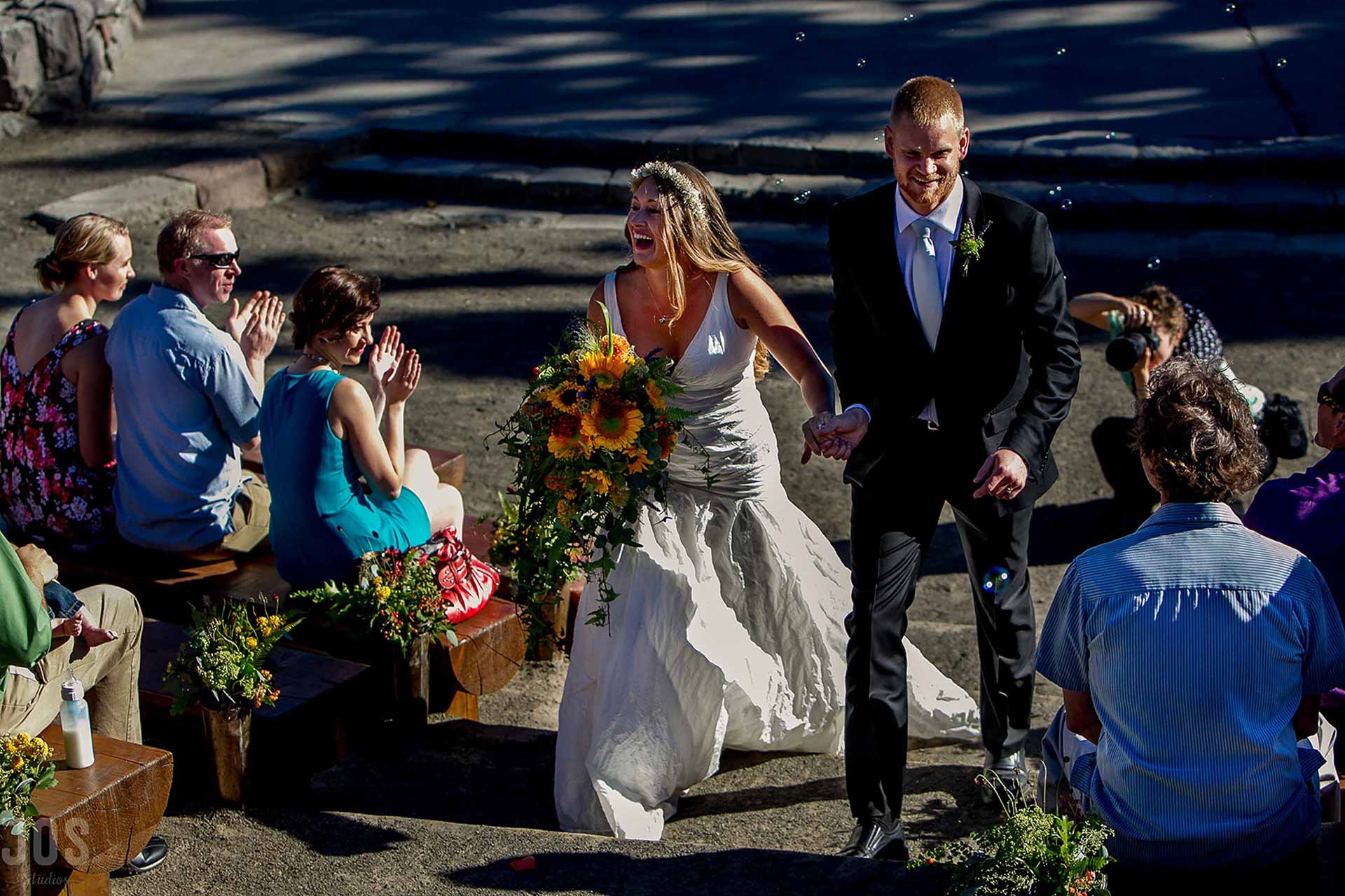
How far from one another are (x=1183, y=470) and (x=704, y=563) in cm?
173

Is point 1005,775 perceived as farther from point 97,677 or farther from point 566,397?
point 97,677

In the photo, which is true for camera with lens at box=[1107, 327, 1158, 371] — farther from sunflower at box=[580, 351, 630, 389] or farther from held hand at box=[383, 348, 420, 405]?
held hand at box=[383, 348, 420, 405]

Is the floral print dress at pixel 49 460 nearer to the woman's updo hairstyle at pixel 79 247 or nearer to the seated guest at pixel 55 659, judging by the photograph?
the woman's updo hairstyle at pixel 79 247

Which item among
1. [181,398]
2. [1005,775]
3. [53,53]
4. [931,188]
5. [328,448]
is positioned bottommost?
[1005,775]

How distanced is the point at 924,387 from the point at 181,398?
2.50 meters

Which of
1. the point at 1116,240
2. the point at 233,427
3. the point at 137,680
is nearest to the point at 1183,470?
the point at 137,680

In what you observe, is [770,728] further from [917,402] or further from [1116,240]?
[1116,240]

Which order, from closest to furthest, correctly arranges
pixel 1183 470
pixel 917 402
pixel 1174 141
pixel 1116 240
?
pixel 1183 470, pixel 917 402, pixel 1116 240, pixel 1174 141

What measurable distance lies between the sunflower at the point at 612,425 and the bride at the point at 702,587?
394 mm

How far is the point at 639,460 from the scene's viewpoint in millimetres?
3930

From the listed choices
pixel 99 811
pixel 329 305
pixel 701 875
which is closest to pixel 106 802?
pixel 99 811

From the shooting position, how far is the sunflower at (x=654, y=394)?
3930mm

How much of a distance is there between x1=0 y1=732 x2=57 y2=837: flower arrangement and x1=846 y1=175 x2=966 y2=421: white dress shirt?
2139 millimetres

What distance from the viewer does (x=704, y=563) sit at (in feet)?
14.3
